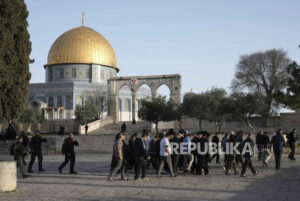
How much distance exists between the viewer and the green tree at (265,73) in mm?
39219

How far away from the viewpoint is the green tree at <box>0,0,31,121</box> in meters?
15.2

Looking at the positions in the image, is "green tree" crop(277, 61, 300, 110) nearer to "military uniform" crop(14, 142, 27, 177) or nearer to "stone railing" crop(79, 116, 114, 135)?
"military uniform" crop(14, 142, 27, 177)

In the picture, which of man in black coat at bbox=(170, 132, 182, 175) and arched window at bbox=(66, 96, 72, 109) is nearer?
man in black coat at bbox=(170, 132, 182, 175)

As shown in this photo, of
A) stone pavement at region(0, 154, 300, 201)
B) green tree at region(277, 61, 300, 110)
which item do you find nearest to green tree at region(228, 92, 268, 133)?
green tree at region(277, 61, 300, 110)

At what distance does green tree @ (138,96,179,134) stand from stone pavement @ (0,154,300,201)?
23.6 m

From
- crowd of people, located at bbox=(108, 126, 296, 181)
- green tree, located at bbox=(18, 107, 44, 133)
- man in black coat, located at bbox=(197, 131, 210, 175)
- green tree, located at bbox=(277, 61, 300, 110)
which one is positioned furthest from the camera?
green tree, located at bbox=(18, 107, 44, 133)

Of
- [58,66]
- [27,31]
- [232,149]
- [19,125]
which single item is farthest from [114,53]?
[232,149]

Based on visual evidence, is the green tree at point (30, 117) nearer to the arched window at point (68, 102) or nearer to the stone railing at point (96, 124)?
the stone railing at point (96, 124)

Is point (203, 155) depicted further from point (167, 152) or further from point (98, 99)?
point (98, 99)

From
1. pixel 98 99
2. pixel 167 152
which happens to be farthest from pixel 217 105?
pixel 167 152

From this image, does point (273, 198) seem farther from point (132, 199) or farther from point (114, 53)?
point (114, 53)

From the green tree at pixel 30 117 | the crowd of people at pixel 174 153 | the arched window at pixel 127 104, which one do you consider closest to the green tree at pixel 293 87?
the crowd of people at pixel 174 153

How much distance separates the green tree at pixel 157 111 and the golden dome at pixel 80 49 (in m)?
27.4

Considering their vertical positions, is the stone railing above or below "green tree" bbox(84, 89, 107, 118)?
below
